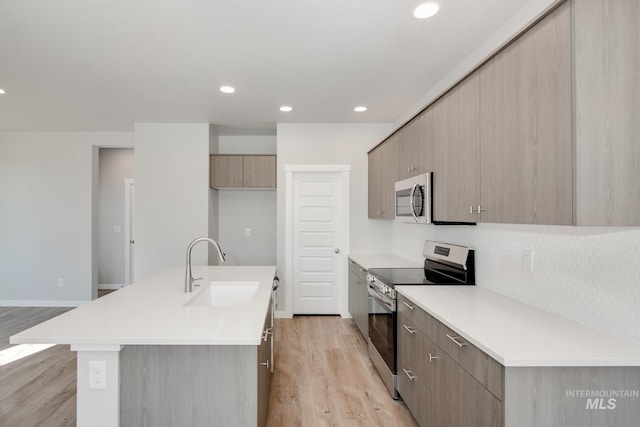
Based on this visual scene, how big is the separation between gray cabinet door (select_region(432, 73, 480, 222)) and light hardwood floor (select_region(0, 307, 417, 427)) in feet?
4.97

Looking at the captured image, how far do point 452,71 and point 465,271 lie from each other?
1.73 metres

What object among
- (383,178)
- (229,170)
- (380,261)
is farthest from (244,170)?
(380,261)

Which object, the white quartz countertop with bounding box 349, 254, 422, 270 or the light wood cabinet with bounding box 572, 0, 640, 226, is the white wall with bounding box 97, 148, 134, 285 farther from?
the light wood cabinet with bounding box 572, 0, 640, 226

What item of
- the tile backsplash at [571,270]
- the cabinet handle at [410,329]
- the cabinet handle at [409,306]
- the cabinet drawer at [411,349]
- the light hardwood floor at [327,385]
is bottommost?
the light hardwood floor at [327,385]

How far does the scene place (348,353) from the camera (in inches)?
133

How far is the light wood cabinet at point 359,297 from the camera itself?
11.1ft

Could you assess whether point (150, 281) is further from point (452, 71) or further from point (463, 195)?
point (452, 71)

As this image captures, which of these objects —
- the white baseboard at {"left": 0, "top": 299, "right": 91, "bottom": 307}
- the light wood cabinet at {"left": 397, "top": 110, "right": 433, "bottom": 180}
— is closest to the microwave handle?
the light wood cabinet at {"left": 397, "top": 110, "right": 433, "bottom": 180}

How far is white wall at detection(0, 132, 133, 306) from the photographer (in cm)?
508

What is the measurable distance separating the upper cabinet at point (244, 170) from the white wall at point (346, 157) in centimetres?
27

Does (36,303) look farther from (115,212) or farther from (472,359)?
(472,359)

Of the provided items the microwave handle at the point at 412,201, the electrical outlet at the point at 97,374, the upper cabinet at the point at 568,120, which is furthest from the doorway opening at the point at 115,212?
the upper cabinet at the point at 568,120

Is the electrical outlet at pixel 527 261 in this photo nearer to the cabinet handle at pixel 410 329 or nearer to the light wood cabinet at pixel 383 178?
the cabinet handle at pixel 410 329

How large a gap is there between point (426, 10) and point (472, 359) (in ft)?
6.45
